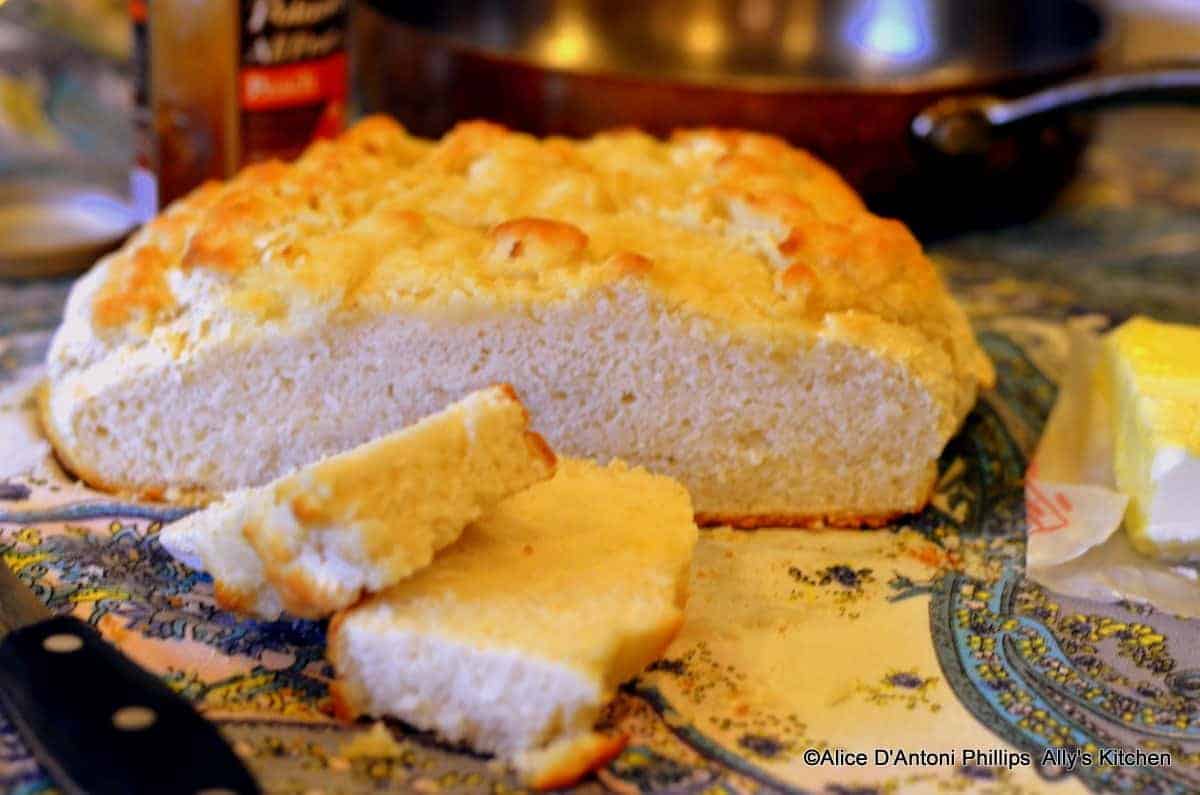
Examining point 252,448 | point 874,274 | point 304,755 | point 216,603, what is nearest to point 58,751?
point 304,755

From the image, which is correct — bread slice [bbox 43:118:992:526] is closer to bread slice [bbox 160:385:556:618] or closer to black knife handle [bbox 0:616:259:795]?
bread slice [bbox 160:385:556:618]

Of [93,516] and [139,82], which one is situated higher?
[139,82]

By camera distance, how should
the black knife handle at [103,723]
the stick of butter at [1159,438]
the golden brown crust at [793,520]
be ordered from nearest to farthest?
the black knife handle at [103,723]
the stick of butter at [1159,438]
the golden brown crust at [793,520]

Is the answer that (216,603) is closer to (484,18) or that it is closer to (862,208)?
(862,208)

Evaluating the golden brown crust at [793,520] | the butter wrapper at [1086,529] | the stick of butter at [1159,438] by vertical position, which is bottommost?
the golden brown crust at [793,520]

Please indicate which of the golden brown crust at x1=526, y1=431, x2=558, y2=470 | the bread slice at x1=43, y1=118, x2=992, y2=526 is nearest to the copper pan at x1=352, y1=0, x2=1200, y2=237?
the bread slice at x1=43, y1=118, x2=992, y2=526

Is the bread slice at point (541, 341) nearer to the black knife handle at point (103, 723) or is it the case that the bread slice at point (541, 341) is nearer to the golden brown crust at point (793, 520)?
the golden brown crust at point (793, 520)

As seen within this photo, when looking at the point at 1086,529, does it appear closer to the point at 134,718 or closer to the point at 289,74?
the point at 134,718

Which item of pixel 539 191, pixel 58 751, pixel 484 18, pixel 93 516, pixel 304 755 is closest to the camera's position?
pixel 58 751

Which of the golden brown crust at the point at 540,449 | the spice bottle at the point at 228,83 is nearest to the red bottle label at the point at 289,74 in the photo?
the spice bottle at the point at 228,83
